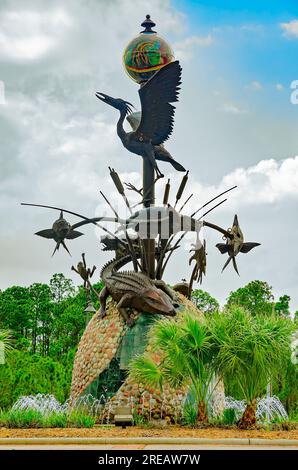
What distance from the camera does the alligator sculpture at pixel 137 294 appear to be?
1484 cm

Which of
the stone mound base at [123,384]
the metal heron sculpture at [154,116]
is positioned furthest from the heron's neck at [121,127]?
the stone mound base at [123,384]

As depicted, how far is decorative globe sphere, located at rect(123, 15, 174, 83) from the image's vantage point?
17.4 metres

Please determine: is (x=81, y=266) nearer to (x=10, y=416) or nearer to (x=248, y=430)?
(x=10, y=416)

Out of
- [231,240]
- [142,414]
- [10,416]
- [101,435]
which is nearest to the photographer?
[101,435]

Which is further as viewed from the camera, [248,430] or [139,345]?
[139,345]

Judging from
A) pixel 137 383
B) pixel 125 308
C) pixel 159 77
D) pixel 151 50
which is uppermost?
pixel 151 50

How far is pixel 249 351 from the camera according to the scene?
12.1 metres

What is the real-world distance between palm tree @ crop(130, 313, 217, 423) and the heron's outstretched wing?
16.1ft

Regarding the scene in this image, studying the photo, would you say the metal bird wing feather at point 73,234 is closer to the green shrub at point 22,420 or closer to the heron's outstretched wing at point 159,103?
the heron's outstretched wing at point 159,103

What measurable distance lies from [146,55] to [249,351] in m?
8.33

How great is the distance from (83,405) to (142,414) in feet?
4.78

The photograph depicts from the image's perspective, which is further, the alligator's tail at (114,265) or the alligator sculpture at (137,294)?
the alligator's tail at (114,265)

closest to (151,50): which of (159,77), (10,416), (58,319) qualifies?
(159,77)

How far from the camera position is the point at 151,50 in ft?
57.2
